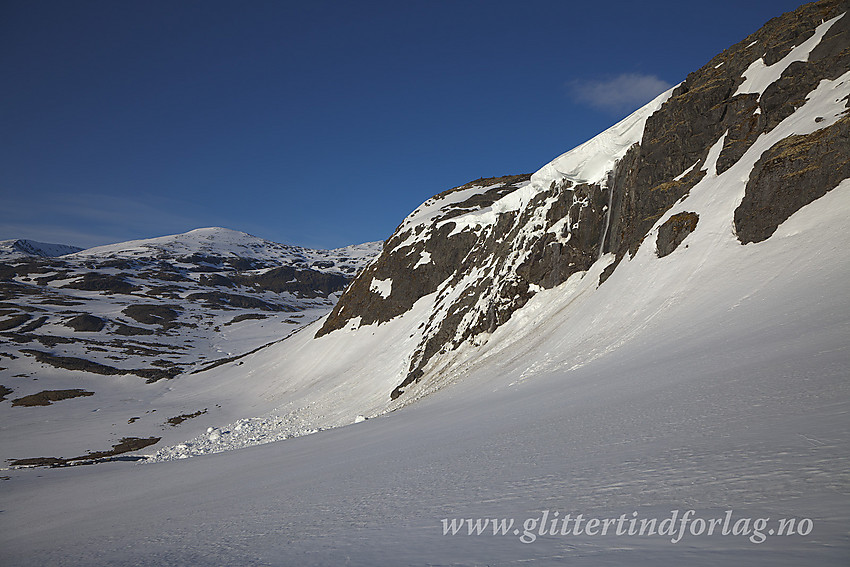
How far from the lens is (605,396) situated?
11109 mm

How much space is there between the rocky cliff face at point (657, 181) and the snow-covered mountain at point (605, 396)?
0.14 m

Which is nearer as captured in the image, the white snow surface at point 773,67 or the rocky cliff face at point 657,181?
the rocky cliff face at point 657,181

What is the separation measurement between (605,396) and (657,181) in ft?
67.4

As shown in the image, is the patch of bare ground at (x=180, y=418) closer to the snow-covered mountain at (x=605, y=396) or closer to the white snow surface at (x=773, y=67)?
the snow-covered mountain at (x=605, y=396)

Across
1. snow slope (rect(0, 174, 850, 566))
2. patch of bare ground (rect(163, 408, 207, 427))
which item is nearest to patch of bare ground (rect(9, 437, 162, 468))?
patch of bare ground (rect(163, 408, 207, 427))

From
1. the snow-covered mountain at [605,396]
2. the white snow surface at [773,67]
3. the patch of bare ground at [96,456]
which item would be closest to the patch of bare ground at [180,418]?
the snow-covered mountain at [605,396]

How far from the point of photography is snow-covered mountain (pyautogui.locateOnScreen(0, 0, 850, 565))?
15.9 feet

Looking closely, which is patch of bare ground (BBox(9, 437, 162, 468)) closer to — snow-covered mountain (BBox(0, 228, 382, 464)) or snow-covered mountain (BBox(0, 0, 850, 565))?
snow-covered mountain (BBox(0, 228, 382, 464))

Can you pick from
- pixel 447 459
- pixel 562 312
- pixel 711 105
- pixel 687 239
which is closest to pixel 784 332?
pixel 447 459

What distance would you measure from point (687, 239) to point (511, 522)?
801 inches

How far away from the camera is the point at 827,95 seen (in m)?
19.8

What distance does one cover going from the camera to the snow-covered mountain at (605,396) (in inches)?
190

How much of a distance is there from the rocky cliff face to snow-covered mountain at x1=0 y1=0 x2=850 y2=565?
0.45 ft

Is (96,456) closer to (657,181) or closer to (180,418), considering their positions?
(180,418)
